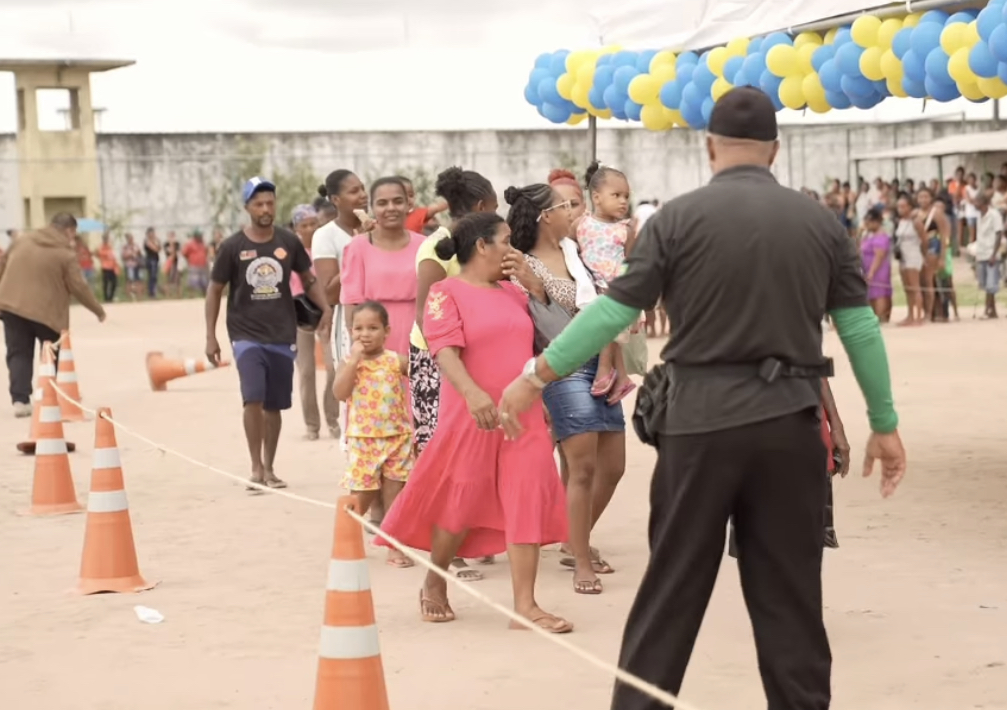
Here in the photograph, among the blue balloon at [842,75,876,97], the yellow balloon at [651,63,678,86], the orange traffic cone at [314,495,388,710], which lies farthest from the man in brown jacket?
the orange traffic cone at [314,495,388,710]

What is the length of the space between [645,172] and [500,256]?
34690 mm

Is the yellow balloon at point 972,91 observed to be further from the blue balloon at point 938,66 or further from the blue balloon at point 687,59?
the blue balloon at point 687,59

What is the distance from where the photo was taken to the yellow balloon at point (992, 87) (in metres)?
9.66

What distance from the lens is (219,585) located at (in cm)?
833

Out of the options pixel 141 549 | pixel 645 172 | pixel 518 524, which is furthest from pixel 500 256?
pixel 645 172

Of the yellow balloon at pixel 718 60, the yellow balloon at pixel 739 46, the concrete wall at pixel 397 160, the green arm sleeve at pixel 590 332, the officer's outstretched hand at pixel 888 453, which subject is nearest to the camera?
the green arm sleeve at pixel 590 332

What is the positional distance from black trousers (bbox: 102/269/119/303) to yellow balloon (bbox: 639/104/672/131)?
1070 inches

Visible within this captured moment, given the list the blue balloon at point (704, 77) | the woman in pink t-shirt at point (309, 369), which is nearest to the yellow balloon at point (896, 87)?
the blue balloon at point (704, 77)

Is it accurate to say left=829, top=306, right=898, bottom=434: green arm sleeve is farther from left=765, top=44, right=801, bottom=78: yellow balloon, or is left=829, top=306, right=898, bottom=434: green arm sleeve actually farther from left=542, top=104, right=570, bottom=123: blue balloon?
left=542, top=104, right=570, bottom=123: blue balloon

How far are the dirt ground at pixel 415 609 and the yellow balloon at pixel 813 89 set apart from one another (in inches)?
98.5

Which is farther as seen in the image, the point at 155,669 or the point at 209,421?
the point at 209,421

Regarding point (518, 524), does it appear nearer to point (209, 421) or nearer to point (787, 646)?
point (787, 646)

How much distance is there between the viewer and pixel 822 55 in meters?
11.1

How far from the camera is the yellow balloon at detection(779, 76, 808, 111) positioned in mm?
11438
